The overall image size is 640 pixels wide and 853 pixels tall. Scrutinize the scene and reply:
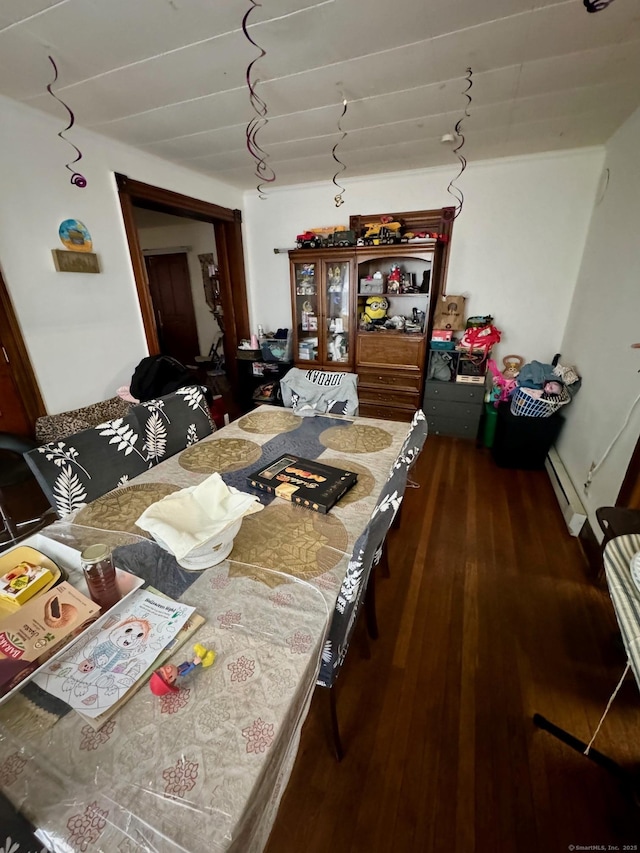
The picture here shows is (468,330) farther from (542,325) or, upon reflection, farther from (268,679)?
(268,679)

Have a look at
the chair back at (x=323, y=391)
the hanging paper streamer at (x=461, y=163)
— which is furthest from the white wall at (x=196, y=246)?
the chair back at (x=323, y=391)

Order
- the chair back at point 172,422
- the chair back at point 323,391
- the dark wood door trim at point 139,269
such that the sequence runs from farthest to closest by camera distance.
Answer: the dark wood door trim at point 139,269 < the chair back at point 323,391 < the chair back at point 172,422

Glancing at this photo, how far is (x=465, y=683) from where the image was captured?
130cm

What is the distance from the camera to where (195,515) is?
1002 mm

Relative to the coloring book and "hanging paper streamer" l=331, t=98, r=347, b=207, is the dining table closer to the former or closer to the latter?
the coloring book

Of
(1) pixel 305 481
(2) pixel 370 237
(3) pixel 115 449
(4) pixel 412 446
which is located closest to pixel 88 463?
(3) pixel 115 449

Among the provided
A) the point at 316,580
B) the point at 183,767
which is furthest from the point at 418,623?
the point at 183,767

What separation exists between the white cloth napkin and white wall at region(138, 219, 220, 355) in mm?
4531

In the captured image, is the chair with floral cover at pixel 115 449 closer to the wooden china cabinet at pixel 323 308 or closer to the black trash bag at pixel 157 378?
the black trash bag at pixel 157 378

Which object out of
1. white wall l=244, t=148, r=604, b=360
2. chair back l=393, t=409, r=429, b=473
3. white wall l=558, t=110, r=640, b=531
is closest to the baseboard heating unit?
white wall l=558, t=110, r=640, b=531

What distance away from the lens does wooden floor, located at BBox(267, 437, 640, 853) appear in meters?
0.96

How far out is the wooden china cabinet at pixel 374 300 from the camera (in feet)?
10.2

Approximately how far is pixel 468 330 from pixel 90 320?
9.70 ft

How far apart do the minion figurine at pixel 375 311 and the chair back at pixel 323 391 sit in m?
1.48
